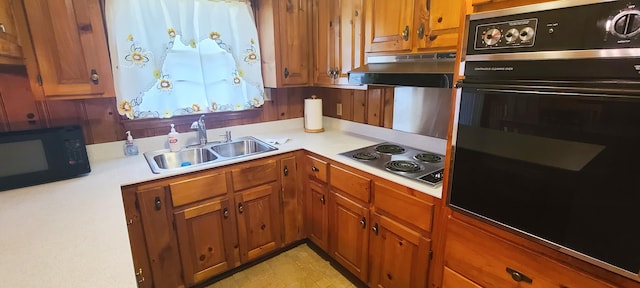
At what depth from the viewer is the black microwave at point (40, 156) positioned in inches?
56.5

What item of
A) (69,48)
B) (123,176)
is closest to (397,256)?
(123,176)

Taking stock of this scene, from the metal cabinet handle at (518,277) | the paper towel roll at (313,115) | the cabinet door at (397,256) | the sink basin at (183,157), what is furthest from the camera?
the paper towel roll at (313,115)

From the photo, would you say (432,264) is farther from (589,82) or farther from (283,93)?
(283,93)

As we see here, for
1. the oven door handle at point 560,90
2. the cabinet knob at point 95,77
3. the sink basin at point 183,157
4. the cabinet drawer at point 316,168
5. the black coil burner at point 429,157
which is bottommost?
the cabinet drawer at point 316,168

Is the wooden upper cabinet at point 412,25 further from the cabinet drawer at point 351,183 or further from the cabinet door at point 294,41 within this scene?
the cabinet drawer at point 351,183

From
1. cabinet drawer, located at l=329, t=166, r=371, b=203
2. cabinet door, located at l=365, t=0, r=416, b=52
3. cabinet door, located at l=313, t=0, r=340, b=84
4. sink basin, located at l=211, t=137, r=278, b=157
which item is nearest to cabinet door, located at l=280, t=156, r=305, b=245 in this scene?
sink basin, located at l=211, t=137, r=278, b=157

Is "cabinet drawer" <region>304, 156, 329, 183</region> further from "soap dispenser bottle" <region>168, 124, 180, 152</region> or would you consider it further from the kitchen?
"soap dispenser bottle" <region>168, 124, 180, 152</region>

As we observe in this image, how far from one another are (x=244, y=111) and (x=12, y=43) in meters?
1.39

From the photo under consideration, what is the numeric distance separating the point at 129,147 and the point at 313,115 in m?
1.40

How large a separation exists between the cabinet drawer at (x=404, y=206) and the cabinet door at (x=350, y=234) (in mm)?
156

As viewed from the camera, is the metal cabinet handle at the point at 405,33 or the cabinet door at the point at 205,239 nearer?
the metal cabinet handle at the point at 405,33

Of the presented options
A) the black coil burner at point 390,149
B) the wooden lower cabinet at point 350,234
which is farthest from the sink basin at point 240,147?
the black coil burner at point 390,149

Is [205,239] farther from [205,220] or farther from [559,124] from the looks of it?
[559,124]

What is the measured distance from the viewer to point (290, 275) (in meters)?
2.12
